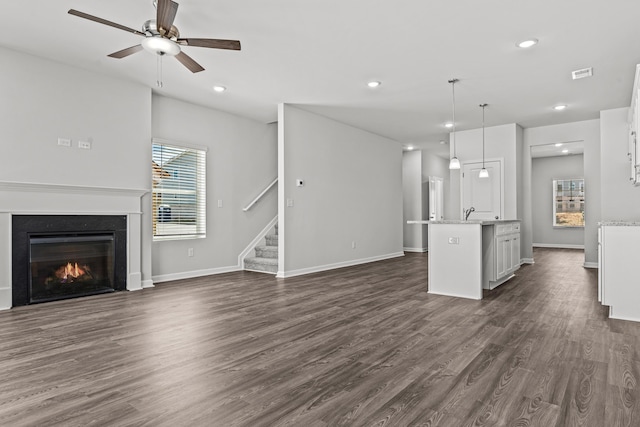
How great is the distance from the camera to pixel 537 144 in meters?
7.81

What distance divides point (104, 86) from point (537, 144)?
7.95 metres

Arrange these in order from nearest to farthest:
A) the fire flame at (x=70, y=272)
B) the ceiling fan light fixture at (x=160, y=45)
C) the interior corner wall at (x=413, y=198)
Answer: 1. the ceiling fan light fixture at (x=160, y=45)
2. the fire flame at (x=70, y=272)
3. the interior corner wall at (x=413, y=198)

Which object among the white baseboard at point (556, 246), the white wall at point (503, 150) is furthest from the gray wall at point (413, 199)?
the white baseboard at point (556, 246)

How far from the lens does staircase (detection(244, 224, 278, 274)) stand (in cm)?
654

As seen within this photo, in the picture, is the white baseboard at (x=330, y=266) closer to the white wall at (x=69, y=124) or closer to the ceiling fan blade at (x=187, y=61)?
the white wall at (x=69, y=124)

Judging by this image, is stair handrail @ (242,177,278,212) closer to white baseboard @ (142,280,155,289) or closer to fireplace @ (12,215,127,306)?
white baseboard @ (142,280,155,289)

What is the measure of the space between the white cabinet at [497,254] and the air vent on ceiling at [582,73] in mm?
2133

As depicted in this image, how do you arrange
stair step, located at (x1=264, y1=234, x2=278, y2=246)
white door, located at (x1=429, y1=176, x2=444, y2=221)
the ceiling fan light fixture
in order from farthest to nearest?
white door, located at (x1=429, y1=176, x2=444, y2=221), stair step, located at (x1=264, y1=234, x2=278, y2=246), the ceiling fan light fixture

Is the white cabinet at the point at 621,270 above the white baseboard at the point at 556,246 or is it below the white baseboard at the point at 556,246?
above

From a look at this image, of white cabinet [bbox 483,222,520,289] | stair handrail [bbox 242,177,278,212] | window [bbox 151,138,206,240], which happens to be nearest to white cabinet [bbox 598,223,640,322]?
white cabinet [bbox 483,222,520,289]

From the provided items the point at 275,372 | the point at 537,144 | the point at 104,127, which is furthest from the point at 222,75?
the point at 537,144

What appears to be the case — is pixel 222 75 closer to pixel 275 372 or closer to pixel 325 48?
pixel 325 48

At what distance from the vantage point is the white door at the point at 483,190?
7.52 meters

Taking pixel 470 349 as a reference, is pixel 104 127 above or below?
above
